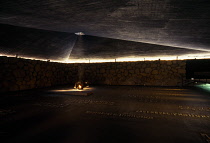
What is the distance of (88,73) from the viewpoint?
11961 mm

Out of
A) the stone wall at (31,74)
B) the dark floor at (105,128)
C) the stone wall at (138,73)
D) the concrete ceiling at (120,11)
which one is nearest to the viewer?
the dark floor at (105,128)

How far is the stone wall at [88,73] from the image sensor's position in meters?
7.57

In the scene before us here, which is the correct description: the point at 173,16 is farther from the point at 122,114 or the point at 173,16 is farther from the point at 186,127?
the point at 122,114

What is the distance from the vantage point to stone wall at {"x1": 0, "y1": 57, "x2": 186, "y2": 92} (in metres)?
7.57

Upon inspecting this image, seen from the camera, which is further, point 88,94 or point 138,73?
point 138,73

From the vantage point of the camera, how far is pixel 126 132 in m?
2.20

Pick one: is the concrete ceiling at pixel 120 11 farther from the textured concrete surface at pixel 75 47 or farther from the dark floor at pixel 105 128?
the dark floor at pixel 105 128

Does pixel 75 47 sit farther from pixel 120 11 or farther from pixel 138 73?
pixel 120 11

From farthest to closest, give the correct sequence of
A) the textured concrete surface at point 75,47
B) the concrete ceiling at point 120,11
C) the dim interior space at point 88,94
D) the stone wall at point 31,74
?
the stone wall at point 31,74 < the textured concrete surface at point 75,47 < the concrete ceiling at point 120,11 < the dim interior space at point 88,94

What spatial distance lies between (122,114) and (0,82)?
724 cm

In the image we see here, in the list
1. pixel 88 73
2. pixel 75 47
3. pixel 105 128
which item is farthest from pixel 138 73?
pixel 105 128

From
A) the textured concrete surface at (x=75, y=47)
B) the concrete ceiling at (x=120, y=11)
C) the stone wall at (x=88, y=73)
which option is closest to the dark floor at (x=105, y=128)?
the concrete ceiling at (x=120, y=11)

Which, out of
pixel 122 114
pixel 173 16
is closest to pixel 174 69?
pixel 173 16

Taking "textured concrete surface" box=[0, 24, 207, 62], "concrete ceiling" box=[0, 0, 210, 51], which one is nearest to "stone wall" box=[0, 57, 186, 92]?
"textured concrete surface" box=[0, 24, 207, 62]
